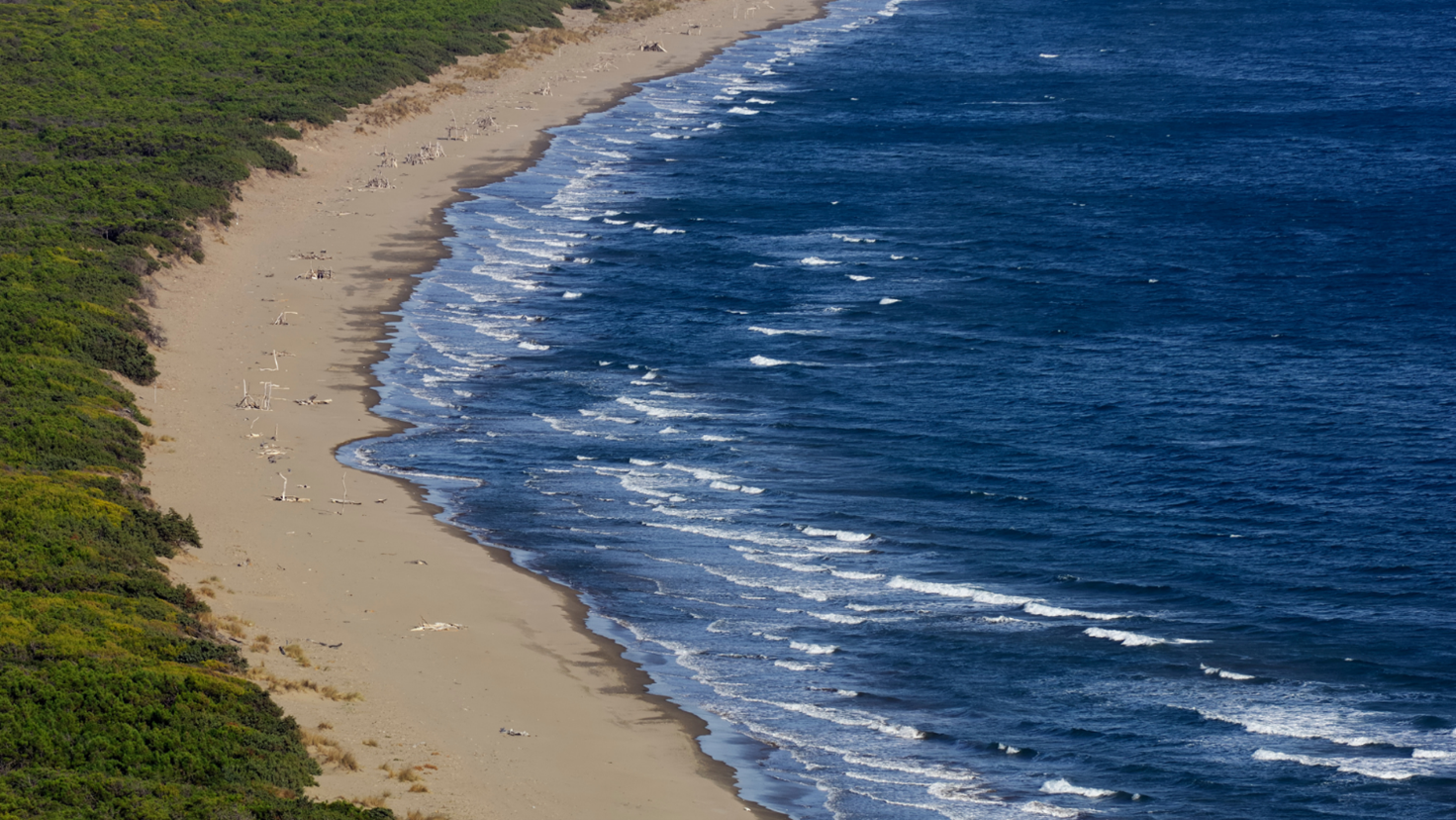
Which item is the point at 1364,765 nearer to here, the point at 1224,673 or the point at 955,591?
the point at 1224,673

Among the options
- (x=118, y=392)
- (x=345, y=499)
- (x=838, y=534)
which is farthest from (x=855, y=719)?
(x=118, y=392)

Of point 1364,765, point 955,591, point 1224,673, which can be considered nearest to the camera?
point 1364,765

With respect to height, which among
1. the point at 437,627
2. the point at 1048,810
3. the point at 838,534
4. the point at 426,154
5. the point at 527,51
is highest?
the point at 527,51

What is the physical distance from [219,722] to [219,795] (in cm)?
287

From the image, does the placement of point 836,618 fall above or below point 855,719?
above

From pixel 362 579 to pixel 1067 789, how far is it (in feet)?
58.8

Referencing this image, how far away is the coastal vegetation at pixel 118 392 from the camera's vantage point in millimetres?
24188

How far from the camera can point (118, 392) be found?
146ft

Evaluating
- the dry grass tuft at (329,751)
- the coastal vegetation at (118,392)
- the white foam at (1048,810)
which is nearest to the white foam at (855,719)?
the white foam at (1048,810)

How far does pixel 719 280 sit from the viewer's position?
65.6m

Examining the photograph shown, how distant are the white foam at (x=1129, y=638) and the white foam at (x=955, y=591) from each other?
2103 millimetres

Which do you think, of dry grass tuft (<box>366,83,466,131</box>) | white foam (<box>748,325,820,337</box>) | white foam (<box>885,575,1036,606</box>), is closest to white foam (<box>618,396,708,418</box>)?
white foam (<box>748,325,820,337</box>)

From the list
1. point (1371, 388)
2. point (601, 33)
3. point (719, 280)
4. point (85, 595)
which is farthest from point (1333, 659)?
point (601, 33)

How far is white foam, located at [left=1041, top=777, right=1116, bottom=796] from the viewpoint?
28.1m
